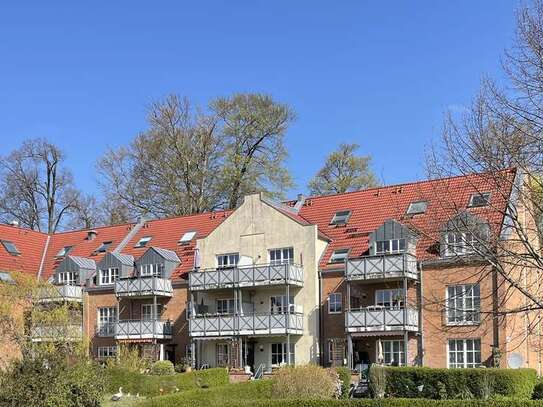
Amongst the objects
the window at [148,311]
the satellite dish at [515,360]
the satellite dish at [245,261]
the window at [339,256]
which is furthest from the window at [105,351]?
the satellite dish at [515,360]

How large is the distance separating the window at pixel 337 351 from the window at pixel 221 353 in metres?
5.73

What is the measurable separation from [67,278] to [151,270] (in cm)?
572

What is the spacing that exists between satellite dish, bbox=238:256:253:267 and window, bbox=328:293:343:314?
450 cm

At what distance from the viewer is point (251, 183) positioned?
5078 centimetres

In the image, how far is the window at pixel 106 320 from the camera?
135ft

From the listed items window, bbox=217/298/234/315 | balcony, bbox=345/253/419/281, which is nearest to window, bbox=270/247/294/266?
window, bbox=217/298/234/315

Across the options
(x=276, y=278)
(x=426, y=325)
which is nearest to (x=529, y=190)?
(x=426, y=325)

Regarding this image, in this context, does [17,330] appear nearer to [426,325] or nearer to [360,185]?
[426,325]

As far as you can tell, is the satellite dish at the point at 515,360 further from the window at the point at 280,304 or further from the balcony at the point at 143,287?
the balcony at the point at 143,287

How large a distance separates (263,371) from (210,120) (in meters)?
20.8

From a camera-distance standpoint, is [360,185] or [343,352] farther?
[360,185]

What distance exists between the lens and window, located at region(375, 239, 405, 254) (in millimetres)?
33438

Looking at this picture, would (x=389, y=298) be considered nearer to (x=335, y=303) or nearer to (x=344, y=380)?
(x=335, y=303)

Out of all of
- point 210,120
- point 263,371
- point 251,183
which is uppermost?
point 210,120
